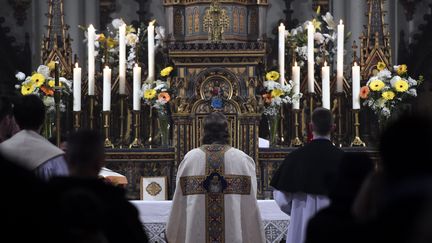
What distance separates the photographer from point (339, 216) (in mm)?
4910

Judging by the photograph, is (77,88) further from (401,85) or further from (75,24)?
(75,24)

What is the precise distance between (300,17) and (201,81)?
5.23m

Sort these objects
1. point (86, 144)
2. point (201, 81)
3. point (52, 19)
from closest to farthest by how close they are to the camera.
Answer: point (86, 144) → point (201, 81) → point (52, 19)

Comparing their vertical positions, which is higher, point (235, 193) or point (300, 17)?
point (300, 17)

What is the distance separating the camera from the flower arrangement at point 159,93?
1124cm

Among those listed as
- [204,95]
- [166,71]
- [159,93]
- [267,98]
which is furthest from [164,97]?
[267,98]

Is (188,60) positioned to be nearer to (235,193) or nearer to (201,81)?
(201,81)

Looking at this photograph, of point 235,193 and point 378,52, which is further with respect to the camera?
point 378,52

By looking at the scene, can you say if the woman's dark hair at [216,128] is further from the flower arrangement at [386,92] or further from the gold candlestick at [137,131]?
the flower arrangement at [386,92]

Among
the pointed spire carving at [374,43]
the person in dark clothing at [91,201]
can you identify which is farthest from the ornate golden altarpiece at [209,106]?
the person in dark clothing at [91,201]

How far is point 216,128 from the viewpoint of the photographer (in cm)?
925

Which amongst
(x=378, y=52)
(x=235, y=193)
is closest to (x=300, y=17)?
(x=378, y=52)

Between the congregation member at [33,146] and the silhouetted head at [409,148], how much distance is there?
315 centimetres

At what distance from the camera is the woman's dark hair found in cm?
911
